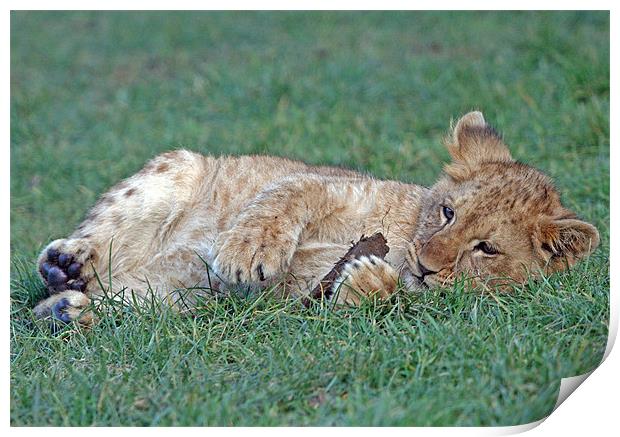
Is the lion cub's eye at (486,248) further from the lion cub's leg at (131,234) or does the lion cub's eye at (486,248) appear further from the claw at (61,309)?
the claw at (61,309)

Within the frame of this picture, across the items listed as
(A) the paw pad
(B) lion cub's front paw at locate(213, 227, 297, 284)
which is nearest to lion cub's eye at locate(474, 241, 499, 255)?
(B) lion cub's front paw at locate(213, 227, 297, 284)

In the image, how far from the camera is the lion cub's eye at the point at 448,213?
4.99 m

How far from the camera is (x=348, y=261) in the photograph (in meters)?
4.95

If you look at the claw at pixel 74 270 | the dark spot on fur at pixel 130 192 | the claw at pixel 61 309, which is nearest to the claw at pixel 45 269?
the claw at pixel 74 270

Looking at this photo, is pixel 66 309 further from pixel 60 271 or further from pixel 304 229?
pixel 304 229

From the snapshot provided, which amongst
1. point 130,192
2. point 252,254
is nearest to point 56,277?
point 130,192

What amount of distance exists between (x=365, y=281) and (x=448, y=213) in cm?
57

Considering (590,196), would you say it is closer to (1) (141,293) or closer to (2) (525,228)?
(2) (525,228)

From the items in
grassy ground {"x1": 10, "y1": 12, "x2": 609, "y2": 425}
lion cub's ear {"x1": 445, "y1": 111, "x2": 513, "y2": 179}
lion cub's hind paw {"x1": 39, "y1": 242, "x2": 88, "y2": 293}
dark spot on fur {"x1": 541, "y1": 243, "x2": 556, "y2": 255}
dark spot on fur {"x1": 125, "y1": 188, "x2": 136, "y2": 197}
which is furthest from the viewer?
dark spot on fur {"x1": 125, "y1": 188, "x2": 136, "y2": 197}

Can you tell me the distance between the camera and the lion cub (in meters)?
4.85

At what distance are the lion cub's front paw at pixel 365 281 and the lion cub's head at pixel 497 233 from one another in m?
0.14

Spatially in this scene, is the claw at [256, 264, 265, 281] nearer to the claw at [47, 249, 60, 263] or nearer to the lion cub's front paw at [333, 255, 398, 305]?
the lion cub's front paw at [333, 255, 398, 305]

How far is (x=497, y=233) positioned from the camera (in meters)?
4.86
